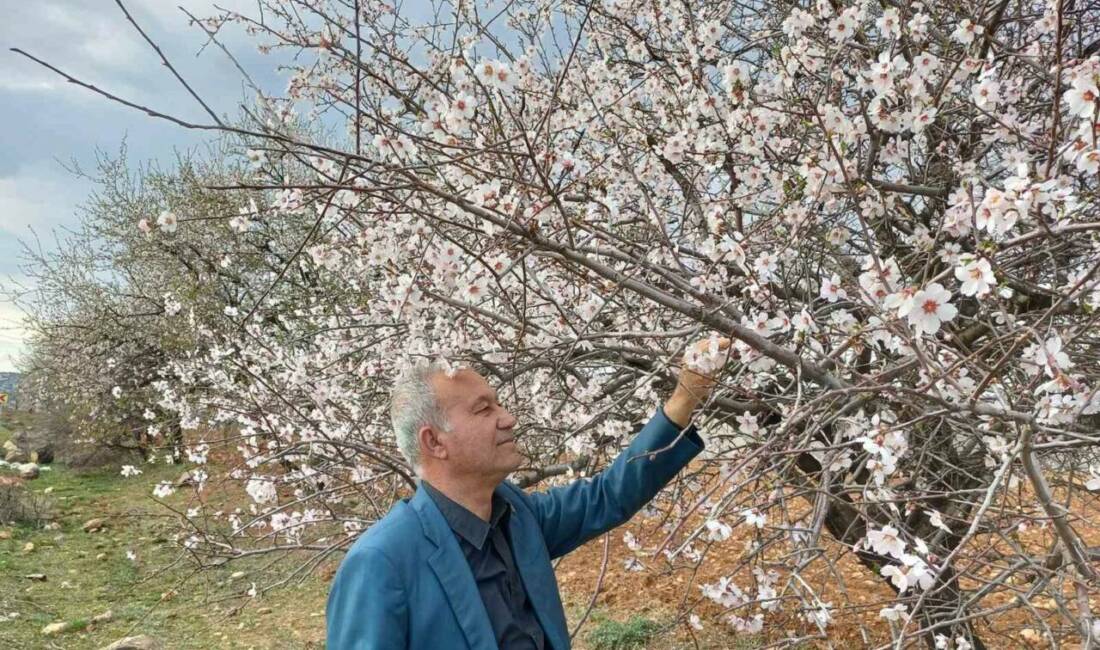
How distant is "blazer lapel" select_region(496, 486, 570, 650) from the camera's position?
2.00 meters

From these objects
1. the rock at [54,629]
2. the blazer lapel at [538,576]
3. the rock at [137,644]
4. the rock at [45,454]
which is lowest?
the blazer lapel at [538,576]

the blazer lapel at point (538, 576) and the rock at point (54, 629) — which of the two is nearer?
the blazer lapel at point (538, 576)

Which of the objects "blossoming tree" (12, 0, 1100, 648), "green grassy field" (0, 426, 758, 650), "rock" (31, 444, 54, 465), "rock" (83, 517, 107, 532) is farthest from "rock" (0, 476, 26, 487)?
"blossoming tree" (12, 0, 1100, 648)

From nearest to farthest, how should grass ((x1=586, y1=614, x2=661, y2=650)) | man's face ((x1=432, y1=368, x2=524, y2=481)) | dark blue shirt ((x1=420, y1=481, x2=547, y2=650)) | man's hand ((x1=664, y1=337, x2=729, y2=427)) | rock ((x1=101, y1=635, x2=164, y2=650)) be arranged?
1. dark blue shirt ((x1=420, y1=481, x2=547, y2=650))
2. man's face ((x1=432, y1=368, x2=524, y2=481))
3. man's hand ((x1=664, y1=337, x2=729, y2=427))
4. grass ((x1=586, y1=614, x2=661, y2=650))
5. rock ((x1=101, y1=635, x2=164, y2=650))

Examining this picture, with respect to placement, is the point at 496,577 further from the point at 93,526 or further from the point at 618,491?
the point at 93,526

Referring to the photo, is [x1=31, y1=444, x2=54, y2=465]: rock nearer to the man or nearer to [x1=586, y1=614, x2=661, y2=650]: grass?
[x1=586, y1=614, x2=661, y2=650]: grass

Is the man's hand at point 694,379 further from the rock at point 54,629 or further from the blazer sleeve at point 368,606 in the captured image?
the rock at point 54,629

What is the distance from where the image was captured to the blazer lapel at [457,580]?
1.81 m

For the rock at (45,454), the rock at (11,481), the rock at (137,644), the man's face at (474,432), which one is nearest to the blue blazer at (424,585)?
A: the man's face at (474,432)

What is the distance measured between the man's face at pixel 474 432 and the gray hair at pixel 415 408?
0.8 inches

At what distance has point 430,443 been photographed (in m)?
2.11

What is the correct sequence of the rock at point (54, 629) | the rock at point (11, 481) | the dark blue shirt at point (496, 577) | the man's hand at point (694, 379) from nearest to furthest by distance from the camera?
the dark blue shirt at point (496, 577) < the man's hand at point (694, 379) < the rock at point (54, 629) < the rock at point (11, 481)

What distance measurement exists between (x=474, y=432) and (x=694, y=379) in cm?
66

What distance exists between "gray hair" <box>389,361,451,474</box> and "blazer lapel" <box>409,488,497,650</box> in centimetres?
22
